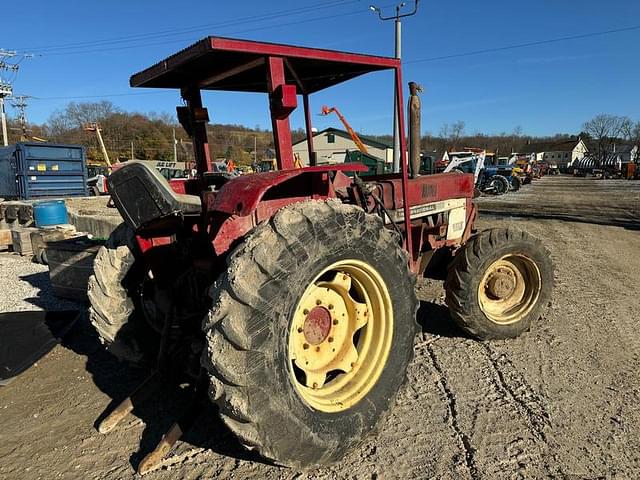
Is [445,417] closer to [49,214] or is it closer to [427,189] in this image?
[427,189]

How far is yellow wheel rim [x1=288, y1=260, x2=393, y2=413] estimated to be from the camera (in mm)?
2582

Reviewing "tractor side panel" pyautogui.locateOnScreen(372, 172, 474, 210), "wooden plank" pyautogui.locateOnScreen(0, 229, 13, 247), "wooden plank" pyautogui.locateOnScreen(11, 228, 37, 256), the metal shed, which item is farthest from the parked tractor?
"wooden plank" pyautogui.locateOnScreen(0, 229, 13, 247)

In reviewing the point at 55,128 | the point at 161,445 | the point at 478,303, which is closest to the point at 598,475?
the point at 478,303

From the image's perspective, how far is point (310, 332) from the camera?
2.61 meters

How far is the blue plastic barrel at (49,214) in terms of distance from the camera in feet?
31.5

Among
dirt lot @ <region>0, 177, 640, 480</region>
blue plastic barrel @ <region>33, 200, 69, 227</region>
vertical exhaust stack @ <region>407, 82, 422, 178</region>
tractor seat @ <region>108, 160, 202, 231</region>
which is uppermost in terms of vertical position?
vertical exhaust stack @ <region>407, 82, 422, 178</region>

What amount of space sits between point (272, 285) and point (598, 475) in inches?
79.8

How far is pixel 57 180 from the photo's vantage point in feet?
50.4

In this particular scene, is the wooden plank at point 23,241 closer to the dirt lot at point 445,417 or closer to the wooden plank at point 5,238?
the wooden plank at point 5,238

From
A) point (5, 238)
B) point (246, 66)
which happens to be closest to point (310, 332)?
point (246, 66)

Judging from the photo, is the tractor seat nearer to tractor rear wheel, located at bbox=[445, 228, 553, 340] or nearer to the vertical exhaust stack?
the vertical exhaust stack

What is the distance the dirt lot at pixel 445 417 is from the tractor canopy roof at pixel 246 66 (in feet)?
7.60

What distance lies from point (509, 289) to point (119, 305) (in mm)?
3391

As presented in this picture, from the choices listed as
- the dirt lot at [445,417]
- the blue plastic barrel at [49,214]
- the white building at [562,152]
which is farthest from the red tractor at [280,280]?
the white building at [562,152]
